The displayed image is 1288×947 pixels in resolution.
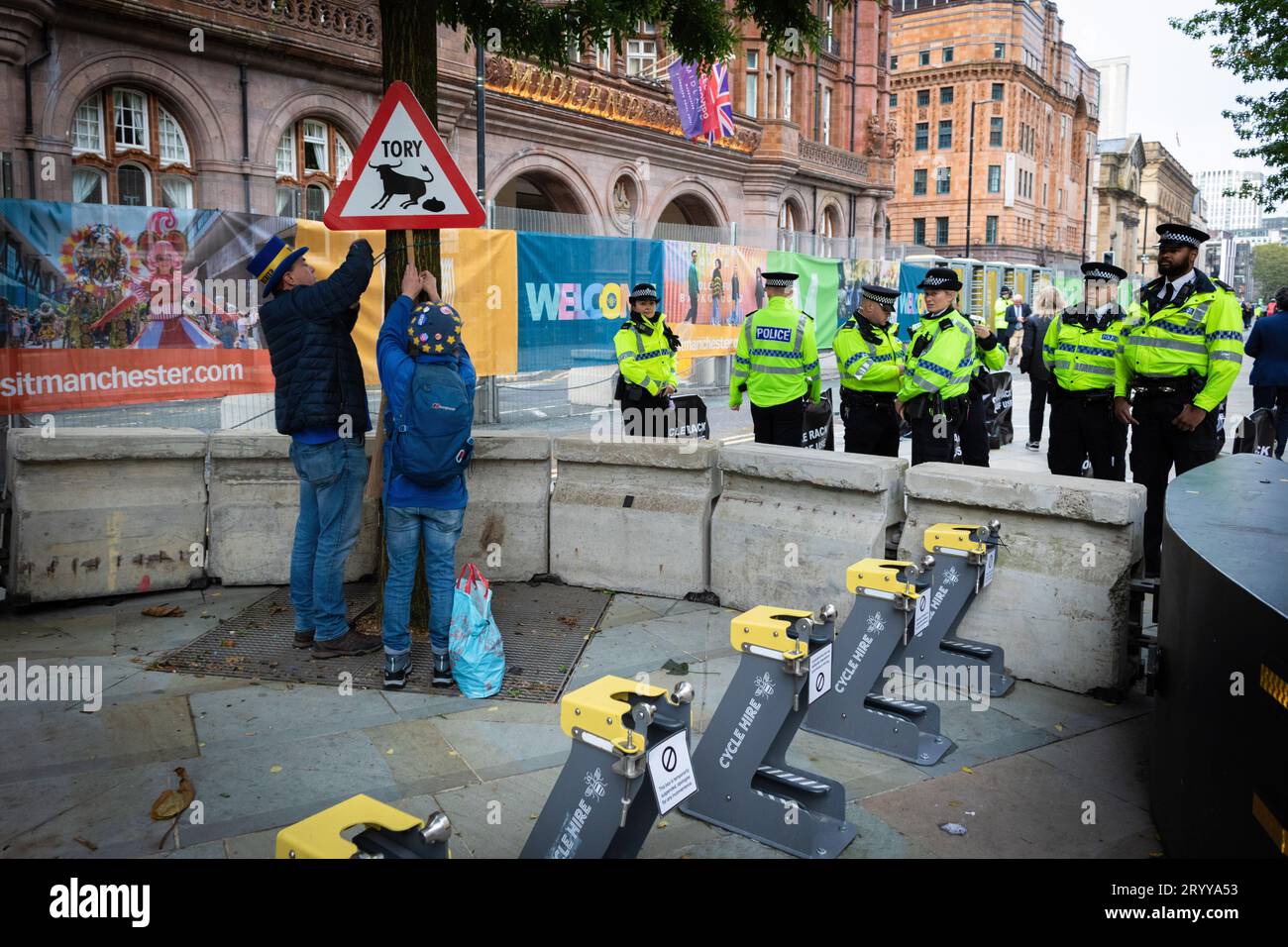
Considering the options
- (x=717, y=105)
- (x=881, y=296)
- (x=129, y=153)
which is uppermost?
(x=717, y=105)

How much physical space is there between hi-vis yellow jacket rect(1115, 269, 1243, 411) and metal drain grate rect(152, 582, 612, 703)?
13.1ft

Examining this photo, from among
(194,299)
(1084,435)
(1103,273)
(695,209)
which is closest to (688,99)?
(695,209)

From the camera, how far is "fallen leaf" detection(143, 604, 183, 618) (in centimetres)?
645

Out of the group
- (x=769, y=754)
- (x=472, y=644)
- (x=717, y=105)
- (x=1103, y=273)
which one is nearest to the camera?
(x=769, y=754)

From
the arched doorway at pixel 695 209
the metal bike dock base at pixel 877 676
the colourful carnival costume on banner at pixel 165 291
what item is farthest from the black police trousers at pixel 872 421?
the arched doorway at pixel 695 209

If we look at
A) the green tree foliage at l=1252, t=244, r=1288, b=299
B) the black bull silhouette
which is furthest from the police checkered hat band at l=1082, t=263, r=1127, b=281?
the green tree foliage at l=1252, t=244, r=1288, b=299

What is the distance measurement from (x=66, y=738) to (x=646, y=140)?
27518mm

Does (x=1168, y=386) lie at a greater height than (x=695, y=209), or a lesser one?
lesser

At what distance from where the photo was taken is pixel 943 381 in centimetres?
796

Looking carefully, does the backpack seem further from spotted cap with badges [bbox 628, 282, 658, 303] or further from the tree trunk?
spotted cap with badges [bbox 628, 282, 658, 303]

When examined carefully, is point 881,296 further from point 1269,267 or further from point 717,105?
point 1269,267

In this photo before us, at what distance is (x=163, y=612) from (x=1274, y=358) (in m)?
12.2

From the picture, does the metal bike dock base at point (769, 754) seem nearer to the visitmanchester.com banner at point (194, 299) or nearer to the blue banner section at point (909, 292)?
the visitmanchester.com banner at point (194, 299)

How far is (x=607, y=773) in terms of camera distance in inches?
120
